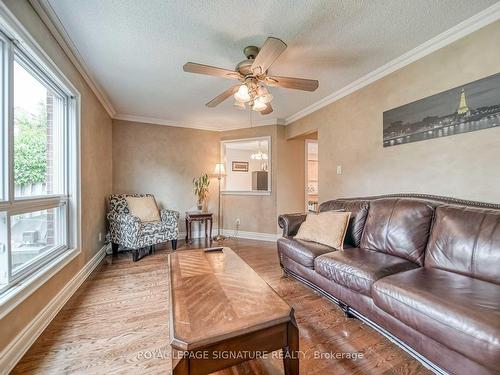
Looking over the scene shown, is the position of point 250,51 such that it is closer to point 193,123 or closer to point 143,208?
point 193,123

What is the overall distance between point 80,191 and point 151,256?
56.9 inches

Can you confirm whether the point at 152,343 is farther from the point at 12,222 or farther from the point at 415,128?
the point at 415,128

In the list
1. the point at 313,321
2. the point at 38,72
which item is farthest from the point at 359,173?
the point at 38,72

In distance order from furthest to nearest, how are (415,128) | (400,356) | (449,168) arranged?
(415,128) < (449,168) < (400,356)

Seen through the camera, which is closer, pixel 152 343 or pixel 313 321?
pixel 152 343

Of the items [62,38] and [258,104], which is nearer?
[62,38]

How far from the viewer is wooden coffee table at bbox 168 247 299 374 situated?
35.1 inches

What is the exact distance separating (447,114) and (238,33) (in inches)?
79.9

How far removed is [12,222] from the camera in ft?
5.03

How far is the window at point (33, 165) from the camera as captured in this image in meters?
1.44

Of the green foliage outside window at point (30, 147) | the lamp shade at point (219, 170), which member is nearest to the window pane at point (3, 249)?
the green foliage outside window at point (30, 147)

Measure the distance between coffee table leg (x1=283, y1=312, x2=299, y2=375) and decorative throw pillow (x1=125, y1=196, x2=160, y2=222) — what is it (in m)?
3.34

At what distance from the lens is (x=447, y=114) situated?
2084mm

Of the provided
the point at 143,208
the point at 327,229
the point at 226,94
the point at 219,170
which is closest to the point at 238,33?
the point at 226,94
